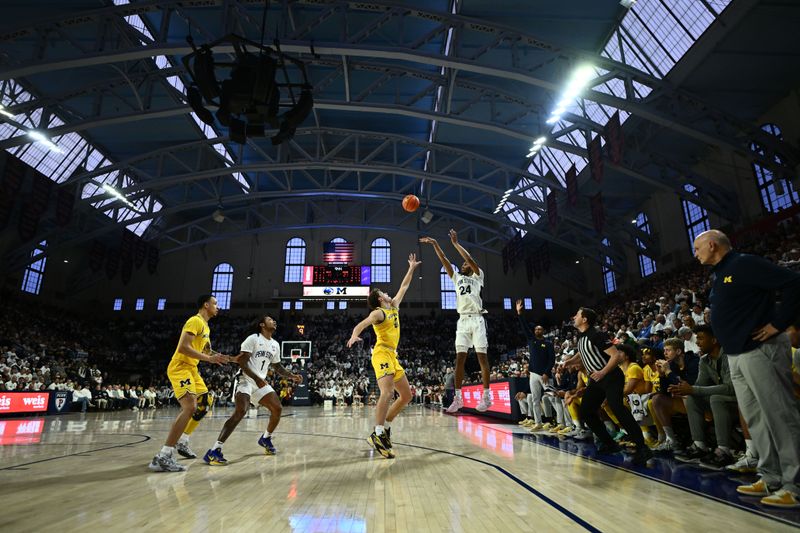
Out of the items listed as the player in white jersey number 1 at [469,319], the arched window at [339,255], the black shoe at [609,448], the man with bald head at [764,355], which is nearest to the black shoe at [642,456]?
the black shoe at [609,448]

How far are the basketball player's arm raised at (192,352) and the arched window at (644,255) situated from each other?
78.8 feet

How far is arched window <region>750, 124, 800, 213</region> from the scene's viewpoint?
49.6 ft

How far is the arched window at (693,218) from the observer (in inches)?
799

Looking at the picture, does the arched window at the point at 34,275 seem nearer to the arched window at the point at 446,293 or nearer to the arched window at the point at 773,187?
the arched window at the point at 446,293

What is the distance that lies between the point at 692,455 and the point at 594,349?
59.1 inches

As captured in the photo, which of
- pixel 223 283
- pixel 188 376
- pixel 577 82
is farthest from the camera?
pixel 223 283

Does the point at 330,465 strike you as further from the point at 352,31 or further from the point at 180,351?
the point at 352,31

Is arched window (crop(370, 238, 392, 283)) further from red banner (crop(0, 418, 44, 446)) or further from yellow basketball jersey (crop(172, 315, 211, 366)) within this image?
yellow basketball jersey (crop(172, 315, 211, 366))

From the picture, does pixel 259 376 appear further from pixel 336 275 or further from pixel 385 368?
pixel 336 275

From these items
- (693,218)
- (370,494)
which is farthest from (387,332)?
(693,218)

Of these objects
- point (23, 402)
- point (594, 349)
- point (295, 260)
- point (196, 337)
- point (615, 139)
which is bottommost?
point (23, 402)

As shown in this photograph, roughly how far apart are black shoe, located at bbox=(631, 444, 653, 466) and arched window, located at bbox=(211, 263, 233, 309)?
33.0 meters

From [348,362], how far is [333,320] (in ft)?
16.6

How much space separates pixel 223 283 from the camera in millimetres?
33906
